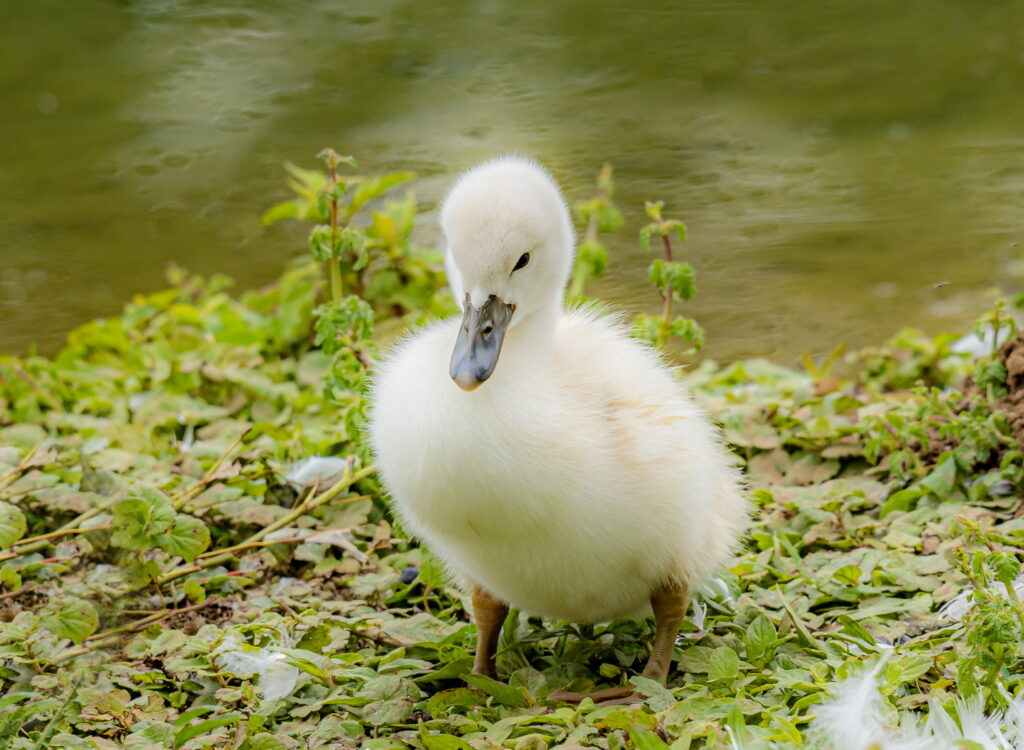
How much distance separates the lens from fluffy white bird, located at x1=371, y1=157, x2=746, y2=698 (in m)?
2.60

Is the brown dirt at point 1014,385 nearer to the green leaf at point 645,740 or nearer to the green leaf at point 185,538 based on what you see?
the green leaf at point 645,740

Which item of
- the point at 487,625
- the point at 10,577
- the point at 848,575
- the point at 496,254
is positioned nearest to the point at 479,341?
the point at 496,254

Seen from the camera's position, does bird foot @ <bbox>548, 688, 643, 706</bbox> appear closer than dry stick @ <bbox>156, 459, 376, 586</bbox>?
Yes

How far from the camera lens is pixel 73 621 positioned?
277cm

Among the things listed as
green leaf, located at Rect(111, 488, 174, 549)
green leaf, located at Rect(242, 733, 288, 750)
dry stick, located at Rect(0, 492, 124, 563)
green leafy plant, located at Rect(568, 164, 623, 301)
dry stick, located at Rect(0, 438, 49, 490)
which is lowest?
green leaf, located at Rect(242, 733, 288, 750)

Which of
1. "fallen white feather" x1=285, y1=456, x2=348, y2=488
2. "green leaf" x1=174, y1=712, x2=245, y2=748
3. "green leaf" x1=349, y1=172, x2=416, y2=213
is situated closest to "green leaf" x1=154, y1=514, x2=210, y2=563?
"green leaf" x1=174, y1=712, x2=245, y2=748

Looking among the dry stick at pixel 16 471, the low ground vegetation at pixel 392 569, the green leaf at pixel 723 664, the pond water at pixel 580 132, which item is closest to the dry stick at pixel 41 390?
the low ground vegetation at pixel 392 569

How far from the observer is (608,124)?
6.19 meters

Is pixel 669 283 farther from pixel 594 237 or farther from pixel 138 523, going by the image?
pixel 138 523

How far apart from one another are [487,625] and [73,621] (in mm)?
930

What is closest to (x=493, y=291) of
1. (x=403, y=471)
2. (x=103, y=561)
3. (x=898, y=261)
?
(x=403, y=471)

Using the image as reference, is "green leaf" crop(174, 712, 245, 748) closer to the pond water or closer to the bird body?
the bird body

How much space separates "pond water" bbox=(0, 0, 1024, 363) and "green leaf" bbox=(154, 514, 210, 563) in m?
2.18

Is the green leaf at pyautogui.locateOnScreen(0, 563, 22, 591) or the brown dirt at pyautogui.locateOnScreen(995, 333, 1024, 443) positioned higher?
the brown dirt at pyautogui.locateOnScreen(995, 333, 1024, 443)
